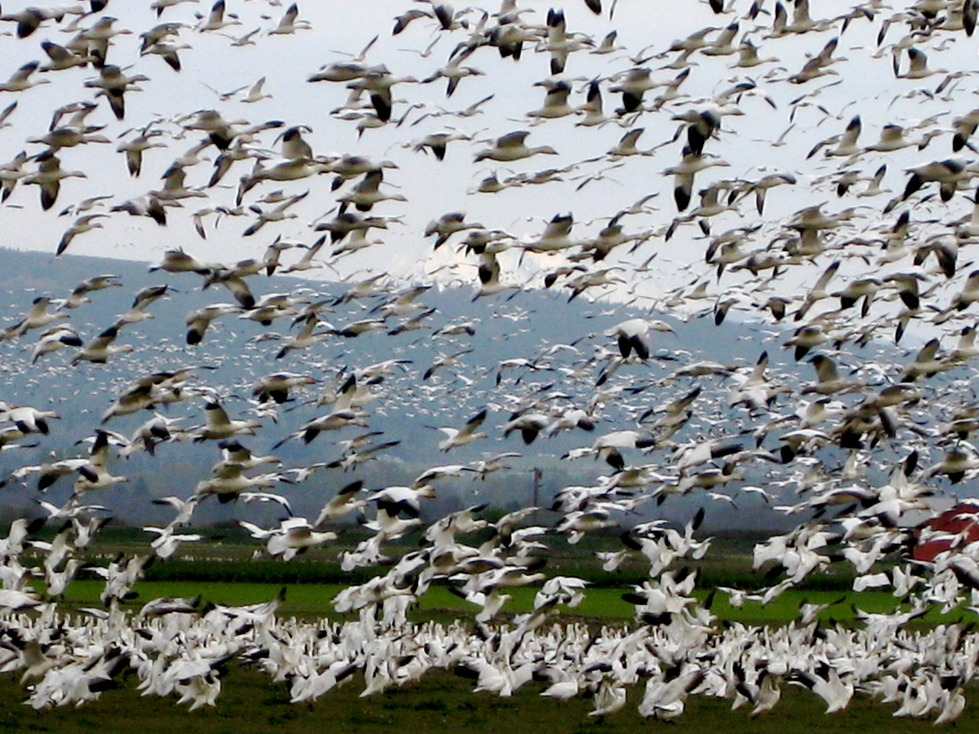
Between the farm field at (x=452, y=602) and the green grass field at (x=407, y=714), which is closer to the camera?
the green grass field at (x=407, y=714)

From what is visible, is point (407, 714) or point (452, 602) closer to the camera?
point (407, 714)

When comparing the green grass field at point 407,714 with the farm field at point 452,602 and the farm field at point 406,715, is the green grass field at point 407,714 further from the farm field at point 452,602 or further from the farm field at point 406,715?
the farm field at point 452,602

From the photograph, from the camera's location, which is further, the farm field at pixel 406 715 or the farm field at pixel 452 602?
the farm field at pixel 452 602

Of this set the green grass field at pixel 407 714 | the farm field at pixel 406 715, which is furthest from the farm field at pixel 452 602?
the farm field at pixel 406 715

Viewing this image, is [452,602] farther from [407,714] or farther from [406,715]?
[406,715]

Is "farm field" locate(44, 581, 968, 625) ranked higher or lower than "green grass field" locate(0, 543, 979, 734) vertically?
lower

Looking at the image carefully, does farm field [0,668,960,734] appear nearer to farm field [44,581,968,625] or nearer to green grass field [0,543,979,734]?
green grass field [0,543,979,734]

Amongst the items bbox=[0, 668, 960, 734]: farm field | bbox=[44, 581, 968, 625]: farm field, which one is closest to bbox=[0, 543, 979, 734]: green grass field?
bbox=[0, 668, 960, 734]: farm field

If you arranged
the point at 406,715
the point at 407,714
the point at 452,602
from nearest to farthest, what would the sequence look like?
the point at 406,715, the point at 407,714, the point at 452,602

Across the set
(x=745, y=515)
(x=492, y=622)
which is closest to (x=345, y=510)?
(x=492, y=622)

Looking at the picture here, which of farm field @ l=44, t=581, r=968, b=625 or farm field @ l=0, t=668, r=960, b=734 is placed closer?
farm field @ l=0, t=668, r=960, b=734

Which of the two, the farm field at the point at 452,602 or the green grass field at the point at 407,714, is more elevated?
the green grass field at the point at 407,714

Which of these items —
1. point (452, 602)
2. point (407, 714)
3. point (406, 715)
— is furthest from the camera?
point (452, 602)

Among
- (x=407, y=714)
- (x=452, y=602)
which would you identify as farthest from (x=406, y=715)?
(x=452, y=602)
